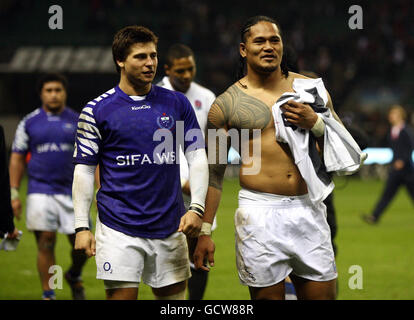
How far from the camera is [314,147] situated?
15.3ft

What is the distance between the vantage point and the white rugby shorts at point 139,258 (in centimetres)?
465

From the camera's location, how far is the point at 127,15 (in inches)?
1362

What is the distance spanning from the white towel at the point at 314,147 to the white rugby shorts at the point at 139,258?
0.98 metres

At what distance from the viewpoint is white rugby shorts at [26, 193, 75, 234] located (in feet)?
25.9

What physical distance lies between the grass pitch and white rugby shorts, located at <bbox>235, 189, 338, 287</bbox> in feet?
11.1

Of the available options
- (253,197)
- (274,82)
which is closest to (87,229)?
(253,197)

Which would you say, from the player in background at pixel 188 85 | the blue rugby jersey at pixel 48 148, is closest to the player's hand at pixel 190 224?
the player in background at pixel 188 85

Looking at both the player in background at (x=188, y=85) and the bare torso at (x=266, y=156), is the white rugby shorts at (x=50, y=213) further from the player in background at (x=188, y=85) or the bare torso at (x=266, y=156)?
the bare torso at (x=266, y=156)

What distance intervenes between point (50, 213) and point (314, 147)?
13.4 ft

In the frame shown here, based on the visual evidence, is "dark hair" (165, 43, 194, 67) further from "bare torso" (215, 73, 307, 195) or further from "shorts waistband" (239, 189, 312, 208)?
"shorts waistband" (239, 189, 312, 208)
